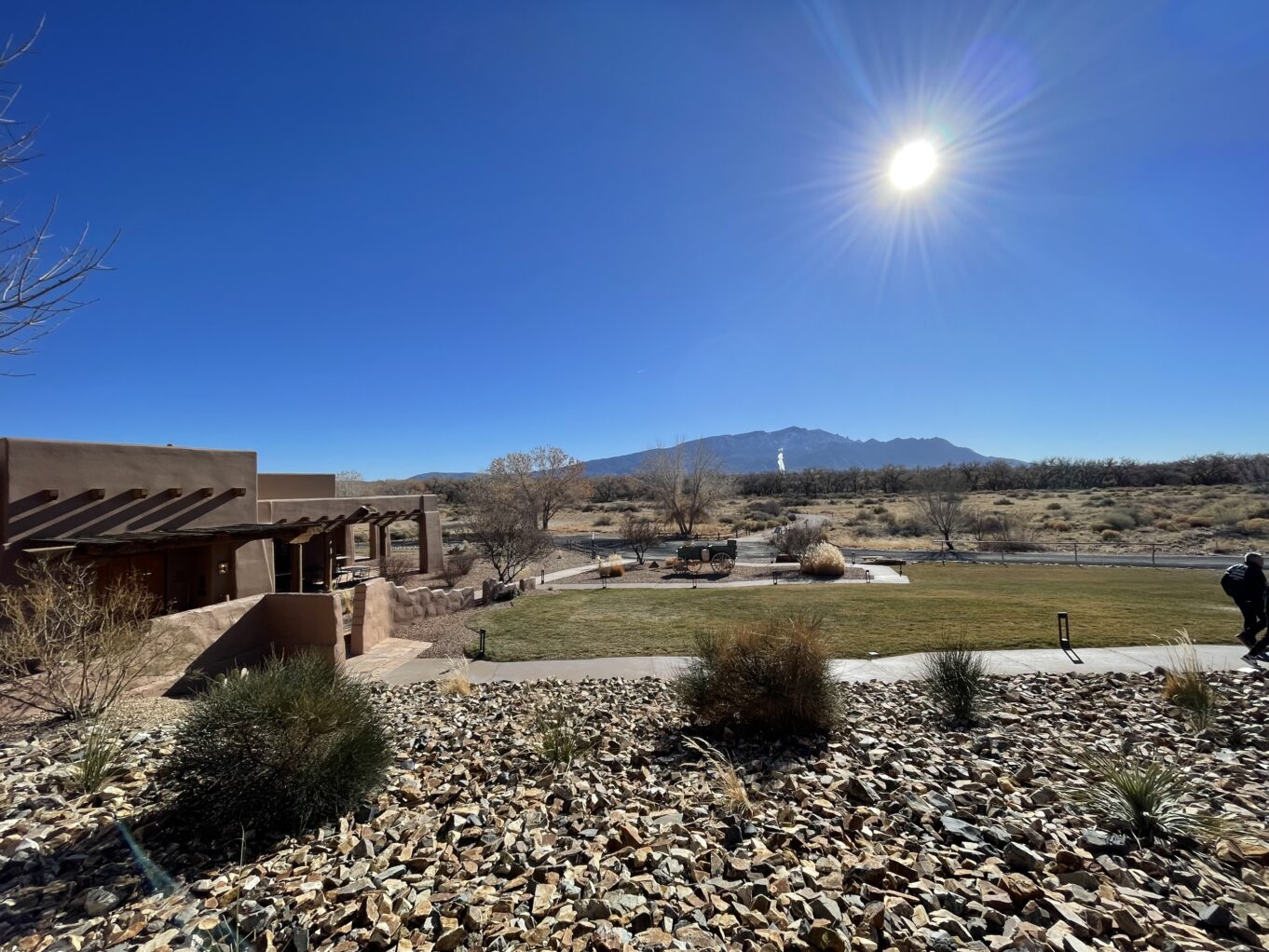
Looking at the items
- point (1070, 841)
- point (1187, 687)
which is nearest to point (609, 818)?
point (1070, 841)

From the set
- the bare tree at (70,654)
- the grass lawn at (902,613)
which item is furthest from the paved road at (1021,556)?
the bare tree at (70,654)

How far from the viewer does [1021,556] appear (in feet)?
84.2

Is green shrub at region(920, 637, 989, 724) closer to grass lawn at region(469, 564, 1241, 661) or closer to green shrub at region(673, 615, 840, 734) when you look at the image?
green shrub at region(673, 615, 840, 734)

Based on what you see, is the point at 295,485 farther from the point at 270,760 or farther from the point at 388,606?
the point at 270,760

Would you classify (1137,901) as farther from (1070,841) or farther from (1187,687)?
(1187,687)

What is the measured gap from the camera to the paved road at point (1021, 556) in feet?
71.8

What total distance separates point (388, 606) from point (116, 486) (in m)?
Result: 5.98

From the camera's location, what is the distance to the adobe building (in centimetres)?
1004

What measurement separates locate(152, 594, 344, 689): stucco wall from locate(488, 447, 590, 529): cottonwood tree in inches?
1214

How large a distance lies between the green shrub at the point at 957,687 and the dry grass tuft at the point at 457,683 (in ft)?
20.6

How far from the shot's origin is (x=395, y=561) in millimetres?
24688

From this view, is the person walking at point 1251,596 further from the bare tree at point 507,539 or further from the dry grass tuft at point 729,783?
the bare tree at point 507,539

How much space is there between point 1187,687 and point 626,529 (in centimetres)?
2624

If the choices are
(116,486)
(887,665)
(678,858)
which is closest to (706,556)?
(887,665)
